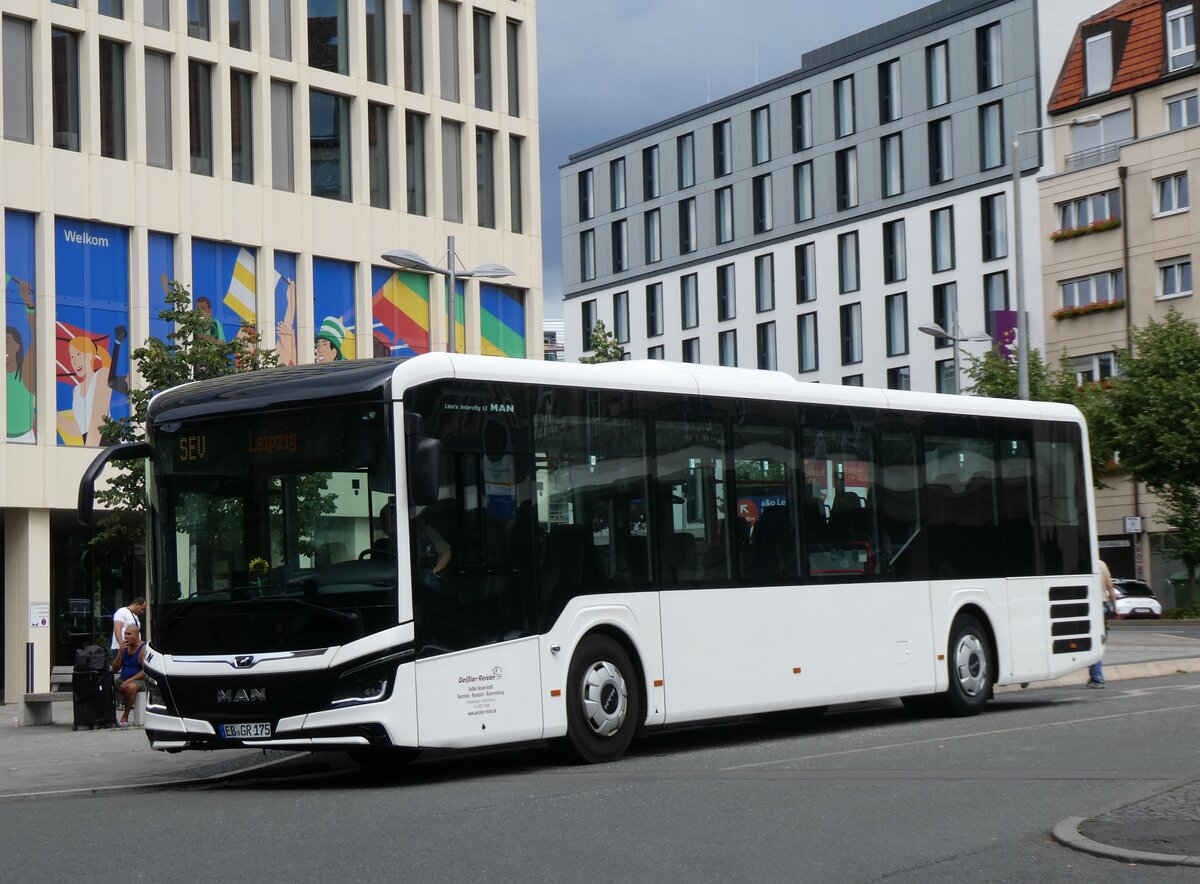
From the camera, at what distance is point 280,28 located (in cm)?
4041

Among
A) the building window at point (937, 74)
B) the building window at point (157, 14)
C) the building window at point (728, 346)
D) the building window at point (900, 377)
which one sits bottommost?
the building window at point (900, 377)

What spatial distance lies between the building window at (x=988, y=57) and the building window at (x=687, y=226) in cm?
1736

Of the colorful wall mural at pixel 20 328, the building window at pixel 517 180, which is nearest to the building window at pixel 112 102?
the colorful wall mural at pixel 20 328

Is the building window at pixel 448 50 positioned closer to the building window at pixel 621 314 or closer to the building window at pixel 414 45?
the building window at pixel 414 45

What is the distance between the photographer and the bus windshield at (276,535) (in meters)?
12.7

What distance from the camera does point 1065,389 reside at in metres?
58.1

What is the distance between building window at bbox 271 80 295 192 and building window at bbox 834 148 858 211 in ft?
132

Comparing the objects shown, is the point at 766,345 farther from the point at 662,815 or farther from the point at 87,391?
the point at 662,815

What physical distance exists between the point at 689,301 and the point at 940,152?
660 inches

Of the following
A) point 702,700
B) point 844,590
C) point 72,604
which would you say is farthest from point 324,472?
point 72,604

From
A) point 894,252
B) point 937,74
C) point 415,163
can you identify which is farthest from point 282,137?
point 894,252

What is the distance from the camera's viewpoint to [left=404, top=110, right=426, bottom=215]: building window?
141 ft

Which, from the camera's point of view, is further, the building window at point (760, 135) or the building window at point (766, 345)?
the building window at point (766, 345)

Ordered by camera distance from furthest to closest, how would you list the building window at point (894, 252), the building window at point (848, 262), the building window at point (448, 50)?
the building window at point (848, 262)
the building window at point (894, 252)
the building window at point (448, 50)
